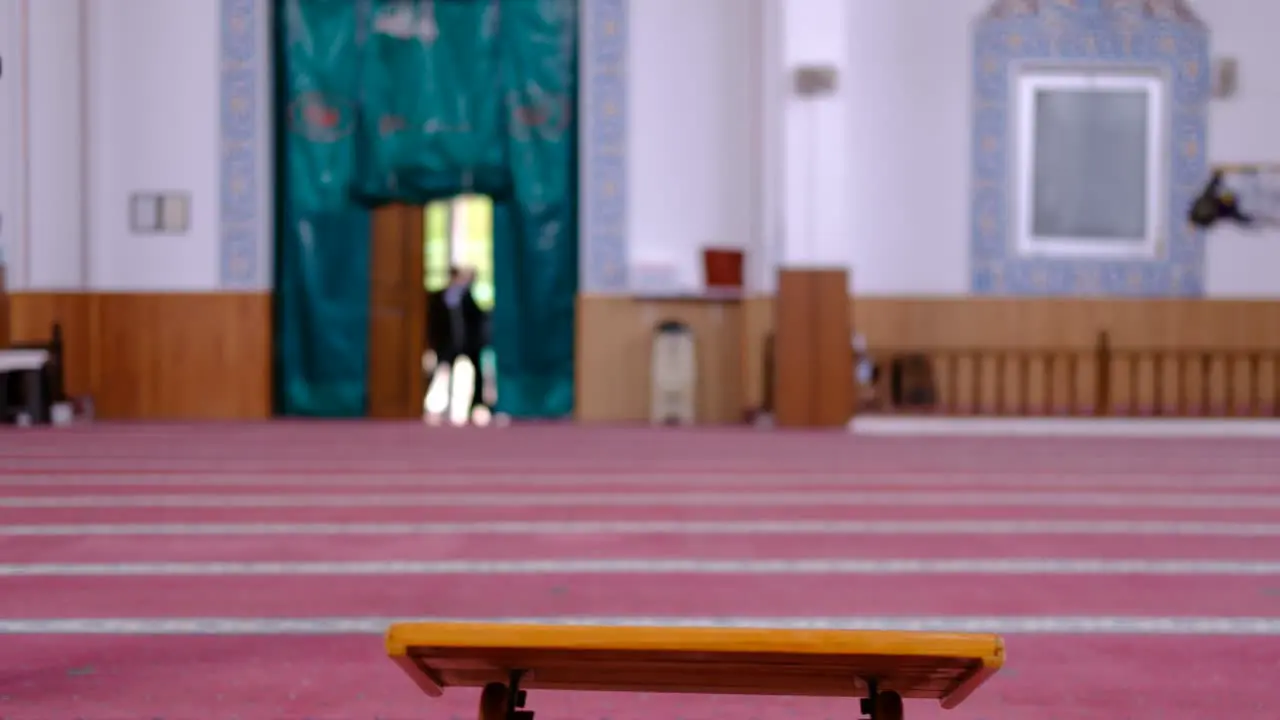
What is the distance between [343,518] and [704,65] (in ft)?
17.0

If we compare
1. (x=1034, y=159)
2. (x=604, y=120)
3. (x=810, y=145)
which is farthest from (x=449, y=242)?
Result: (x=1034, y=159)

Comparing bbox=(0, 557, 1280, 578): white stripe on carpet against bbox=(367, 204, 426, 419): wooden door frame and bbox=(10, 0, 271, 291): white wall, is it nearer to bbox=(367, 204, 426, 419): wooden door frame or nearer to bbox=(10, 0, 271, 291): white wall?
bbox=(367, 204, 426, 419): wooden door frame

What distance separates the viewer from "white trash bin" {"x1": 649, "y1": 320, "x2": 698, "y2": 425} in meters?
8.26

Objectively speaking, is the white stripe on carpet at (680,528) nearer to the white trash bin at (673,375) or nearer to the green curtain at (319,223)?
the white trash bin at (673,375)

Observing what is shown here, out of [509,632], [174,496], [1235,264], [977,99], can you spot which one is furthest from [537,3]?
[509,632]

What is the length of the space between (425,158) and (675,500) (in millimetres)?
4661

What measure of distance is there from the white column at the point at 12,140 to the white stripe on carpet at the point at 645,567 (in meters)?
5.30

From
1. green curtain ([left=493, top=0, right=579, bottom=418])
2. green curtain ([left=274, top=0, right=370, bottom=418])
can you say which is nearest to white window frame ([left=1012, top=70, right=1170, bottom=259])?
green curtain ([left=493, top=0, right=579, bottom=418])

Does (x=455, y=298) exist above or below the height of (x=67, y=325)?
above

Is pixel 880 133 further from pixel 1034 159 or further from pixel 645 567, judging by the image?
pixel 645 567

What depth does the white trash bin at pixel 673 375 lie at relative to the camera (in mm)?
8258

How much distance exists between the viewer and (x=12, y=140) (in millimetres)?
7910

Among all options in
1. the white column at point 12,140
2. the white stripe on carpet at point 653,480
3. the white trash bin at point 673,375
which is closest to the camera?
the white stripe on carpet at point 653,480

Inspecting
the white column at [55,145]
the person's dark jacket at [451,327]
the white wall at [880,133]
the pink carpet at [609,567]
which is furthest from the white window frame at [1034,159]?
the white column at [55,145]
